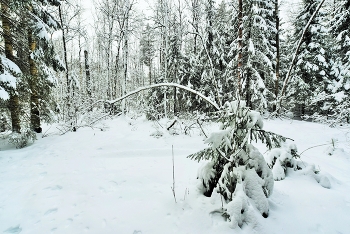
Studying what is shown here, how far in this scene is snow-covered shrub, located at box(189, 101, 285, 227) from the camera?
2211 mm

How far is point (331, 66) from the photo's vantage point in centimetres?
1884

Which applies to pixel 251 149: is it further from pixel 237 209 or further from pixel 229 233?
pixel 229 233

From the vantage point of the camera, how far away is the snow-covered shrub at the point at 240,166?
221 centimetres

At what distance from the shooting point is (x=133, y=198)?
289 cm

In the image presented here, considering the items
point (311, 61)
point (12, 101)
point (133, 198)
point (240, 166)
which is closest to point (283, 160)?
point (240, 166)

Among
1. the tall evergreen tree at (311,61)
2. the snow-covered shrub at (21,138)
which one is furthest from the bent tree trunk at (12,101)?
the tall evergreen tree at (311,61)

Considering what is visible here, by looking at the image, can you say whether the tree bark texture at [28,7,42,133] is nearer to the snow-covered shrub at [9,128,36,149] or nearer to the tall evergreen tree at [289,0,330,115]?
the snow-covered shrub at [9,128,36,149]

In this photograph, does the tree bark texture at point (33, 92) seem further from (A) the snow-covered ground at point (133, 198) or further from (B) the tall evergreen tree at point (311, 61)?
(B) the tall evergreen tree at point (311, 61)

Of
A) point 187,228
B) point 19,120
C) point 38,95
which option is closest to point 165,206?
point 187,228

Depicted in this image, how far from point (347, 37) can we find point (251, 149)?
51.1 feet

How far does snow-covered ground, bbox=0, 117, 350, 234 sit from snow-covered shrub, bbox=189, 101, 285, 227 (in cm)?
20

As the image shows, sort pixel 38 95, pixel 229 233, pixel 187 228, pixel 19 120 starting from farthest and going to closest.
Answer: pixel 38 95, pixel 19 120, pixel 187 228, pixel 229 233

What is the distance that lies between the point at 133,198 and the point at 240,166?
1.70 m

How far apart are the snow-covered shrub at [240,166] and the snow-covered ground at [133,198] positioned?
20cm
